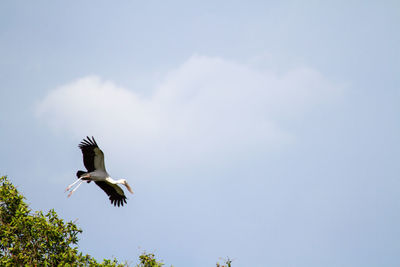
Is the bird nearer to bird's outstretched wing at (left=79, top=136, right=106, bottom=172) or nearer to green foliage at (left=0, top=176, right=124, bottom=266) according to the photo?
bird's outstretched wing at (left=79, top=136, right=106, bottom=172)

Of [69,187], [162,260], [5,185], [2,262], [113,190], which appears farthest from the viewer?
[113,190]

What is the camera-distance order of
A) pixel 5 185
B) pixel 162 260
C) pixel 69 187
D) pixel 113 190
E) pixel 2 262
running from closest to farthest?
pixel 2 262 < pixel 162 260 < pixel 5 185 < pixel 69 187 < pixel 113 190

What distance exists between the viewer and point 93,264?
12.9 metres

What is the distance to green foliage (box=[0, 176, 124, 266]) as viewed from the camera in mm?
13016

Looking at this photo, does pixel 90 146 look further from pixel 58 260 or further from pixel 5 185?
pixel 58 260

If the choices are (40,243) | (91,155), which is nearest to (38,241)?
(40,243)

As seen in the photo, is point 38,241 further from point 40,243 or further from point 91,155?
point 91,155

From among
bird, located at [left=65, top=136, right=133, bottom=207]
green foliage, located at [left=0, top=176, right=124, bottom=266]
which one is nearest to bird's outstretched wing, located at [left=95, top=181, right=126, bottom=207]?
→ bird, located at [left=65, top=136, right=133, bottom=207]

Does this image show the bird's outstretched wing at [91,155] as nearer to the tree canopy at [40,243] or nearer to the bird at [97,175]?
the bird at [97,175]

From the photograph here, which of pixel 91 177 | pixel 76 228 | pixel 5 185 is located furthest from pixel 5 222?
pixel 91 177

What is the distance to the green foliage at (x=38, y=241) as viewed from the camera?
13.0 m

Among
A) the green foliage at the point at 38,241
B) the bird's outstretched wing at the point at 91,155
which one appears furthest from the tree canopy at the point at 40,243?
the bird's outstretched wing at the point at 91,155

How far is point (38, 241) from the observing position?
13.5 meters

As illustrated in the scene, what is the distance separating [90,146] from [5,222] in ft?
14.8
